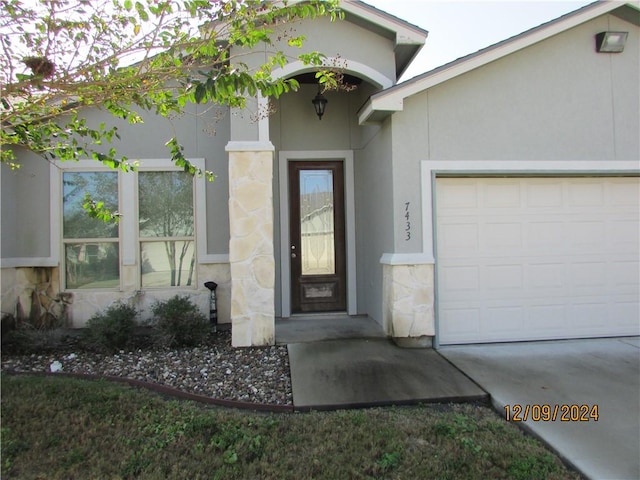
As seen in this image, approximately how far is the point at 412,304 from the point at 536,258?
186 centimetres

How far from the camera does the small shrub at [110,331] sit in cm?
514

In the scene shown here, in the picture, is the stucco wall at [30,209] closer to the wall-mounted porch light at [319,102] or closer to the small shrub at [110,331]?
the small shrub at [110,331]

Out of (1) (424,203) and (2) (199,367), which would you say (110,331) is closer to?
(2) (199,367)

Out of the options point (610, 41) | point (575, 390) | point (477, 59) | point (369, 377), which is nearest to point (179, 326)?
point (369, 377)

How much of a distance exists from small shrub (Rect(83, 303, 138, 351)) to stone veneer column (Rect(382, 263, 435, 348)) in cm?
342

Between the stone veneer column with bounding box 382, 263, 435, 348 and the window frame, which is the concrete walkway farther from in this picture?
the window frame

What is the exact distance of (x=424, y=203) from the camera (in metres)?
5.18

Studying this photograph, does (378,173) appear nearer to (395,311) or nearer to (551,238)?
(395,311)

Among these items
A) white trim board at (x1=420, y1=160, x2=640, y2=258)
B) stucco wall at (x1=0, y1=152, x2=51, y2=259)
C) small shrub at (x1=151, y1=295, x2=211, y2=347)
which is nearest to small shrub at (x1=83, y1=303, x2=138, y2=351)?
small shrub at (x1=151, y1=295, x2=211, y2=347)

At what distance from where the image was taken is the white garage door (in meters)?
5.38
